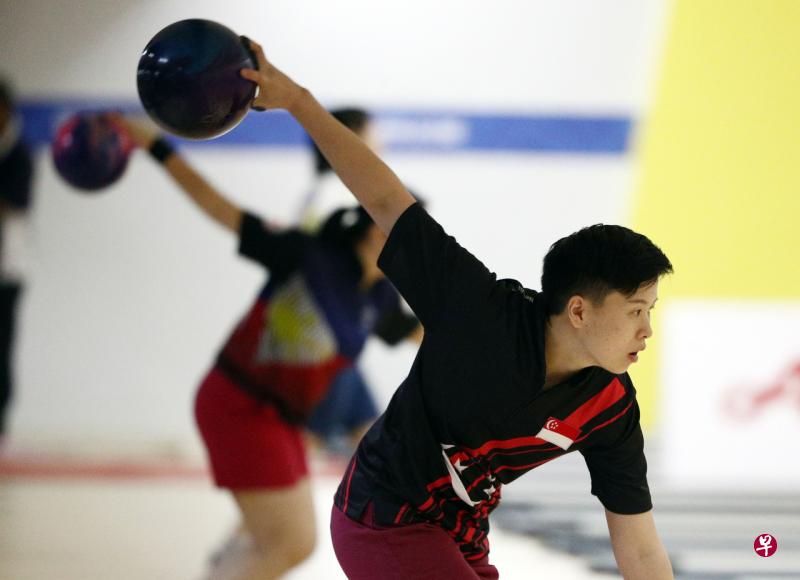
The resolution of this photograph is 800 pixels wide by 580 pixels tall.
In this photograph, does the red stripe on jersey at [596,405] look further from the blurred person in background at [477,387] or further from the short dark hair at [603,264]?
the short dark hair at [603,264]

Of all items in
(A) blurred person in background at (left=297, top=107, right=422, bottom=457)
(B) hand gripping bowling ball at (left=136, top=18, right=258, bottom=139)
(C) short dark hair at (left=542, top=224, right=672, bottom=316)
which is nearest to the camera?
(C) short dark hair at (left=542, top=224, right=672, bottom=316)

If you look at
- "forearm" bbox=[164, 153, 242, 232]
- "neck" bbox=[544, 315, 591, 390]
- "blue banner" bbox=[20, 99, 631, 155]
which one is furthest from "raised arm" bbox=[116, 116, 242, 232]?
"blue banner" bbox=[20, 99, 631, 155]

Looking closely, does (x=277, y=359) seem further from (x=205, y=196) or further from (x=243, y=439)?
(x=205, y=196)

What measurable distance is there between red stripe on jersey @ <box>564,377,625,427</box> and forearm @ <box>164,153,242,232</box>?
125 cm

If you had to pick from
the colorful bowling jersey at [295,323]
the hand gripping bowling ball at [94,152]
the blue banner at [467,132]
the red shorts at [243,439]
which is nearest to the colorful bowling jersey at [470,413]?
the red shorts at [243,439]

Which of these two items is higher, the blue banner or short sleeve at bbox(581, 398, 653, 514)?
the blue banner

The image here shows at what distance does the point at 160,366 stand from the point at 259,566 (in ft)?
13.5

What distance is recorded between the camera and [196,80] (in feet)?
7.13

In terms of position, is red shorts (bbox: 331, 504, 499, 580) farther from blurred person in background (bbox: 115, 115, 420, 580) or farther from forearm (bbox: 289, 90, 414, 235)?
blurred person in background (bbox: 115, 115, 420, 580)

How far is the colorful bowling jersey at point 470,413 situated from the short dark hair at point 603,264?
74 millimetres

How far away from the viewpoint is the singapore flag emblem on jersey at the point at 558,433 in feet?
6.70

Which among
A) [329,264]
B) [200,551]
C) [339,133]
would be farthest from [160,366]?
[339,133]

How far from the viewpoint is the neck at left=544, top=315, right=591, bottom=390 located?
199cm

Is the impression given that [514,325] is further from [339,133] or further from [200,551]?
[200,551]
